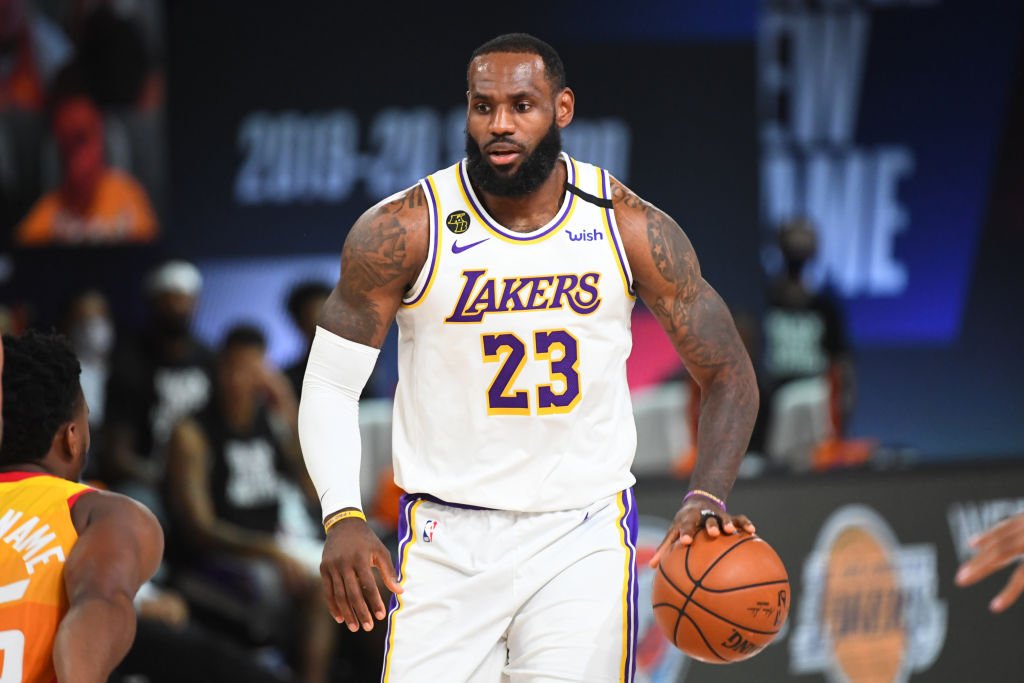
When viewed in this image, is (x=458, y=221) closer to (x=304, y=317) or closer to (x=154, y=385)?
(x=304, y=317)

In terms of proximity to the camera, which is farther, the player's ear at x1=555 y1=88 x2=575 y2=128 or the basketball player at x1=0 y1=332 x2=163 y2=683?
the player's ear at x1=555 y1=88 x2=575 y2=128

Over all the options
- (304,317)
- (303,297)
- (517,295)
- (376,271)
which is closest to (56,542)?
(376,271)

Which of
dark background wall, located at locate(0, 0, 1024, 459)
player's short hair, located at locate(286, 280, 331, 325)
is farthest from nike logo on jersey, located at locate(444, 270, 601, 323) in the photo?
dark background wall, located at locate(0, 0, 1024, 459)

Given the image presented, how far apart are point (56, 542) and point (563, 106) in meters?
1.84

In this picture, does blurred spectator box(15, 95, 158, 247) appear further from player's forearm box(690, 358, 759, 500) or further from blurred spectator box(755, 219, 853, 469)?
player's forearm box(690, 358, 759, 500)

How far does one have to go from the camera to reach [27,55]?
10.5 metres

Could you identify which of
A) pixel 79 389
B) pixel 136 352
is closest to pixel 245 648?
pixel 136 352

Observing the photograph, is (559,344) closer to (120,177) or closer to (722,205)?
(120,177)

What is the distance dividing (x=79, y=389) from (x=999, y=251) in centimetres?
983

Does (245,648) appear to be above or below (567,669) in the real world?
below

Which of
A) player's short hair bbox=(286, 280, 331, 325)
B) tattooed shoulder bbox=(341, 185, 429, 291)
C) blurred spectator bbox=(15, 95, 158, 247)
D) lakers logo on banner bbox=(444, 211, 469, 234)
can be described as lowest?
tattooed shoulder bbox=(341, 185, 429, 291)

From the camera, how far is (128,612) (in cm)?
374

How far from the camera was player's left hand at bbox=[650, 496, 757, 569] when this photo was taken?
423 centimetres

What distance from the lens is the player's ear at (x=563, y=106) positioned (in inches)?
176
